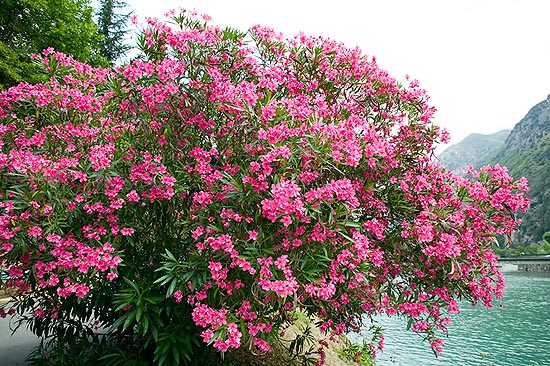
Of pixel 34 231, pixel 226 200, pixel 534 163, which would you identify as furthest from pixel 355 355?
pixel 534 163

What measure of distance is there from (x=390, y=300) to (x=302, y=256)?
1.50 metres

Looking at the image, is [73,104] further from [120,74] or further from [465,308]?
[465,308]

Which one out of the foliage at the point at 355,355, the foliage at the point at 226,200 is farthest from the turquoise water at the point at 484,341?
the foliage at the point at 226,200

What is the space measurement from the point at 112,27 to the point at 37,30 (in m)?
8.01

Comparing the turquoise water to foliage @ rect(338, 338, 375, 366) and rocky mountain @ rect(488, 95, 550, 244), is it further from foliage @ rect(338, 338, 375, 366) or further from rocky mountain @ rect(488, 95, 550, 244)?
rocky mountain @ rect(488, 95, 550, 244)

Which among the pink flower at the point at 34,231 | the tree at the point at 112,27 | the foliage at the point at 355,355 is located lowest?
the foliage at the point at 355,355

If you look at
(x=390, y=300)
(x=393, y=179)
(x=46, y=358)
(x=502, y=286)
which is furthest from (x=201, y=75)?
(x=502, y=286)

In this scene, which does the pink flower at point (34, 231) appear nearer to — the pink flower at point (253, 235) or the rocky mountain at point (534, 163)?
the pink flower at point (253, 235)

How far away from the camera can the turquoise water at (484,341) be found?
399 inches

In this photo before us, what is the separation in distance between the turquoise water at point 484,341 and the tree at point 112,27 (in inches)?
643

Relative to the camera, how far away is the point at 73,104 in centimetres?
404

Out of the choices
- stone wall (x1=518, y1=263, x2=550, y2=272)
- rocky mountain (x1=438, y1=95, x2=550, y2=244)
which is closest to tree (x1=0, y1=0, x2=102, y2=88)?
rocky mountain (x1=438, y1=95, x2=550, y2=244)

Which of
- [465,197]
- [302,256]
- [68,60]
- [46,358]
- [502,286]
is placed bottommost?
[46,358]

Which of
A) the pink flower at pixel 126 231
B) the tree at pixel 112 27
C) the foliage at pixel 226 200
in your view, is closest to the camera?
the foliage at pixel 226 200
